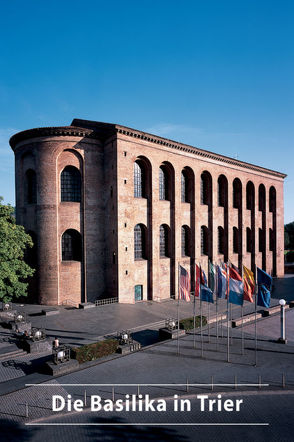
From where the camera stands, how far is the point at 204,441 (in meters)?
9.55

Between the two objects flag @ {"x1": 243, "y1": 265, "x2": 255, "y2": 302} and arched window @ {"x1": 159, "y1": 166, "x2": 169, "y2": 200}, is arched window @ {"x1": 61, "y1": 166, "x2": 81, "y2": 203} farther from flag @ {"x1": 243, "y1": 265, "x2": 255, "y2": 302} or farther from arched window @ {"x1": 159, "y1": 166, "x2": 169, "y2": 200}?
flag @ {"x1": 243, "y1": 265, "x2": 255, "y2": 302}

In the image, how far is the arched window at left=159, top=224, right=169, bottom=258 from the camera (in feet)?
107

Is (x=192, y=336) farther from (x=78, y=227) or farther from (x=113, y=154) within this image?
(x=113, y=154)

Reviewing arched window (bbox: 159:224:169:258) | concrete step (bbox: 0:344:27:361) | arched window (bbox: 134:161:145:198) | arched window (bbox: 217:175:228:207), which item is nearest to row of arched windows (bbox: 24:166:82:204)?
arched window (bbox: 134:161:145:198)

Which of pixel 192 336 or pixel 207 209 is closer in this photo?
pixel 192 336

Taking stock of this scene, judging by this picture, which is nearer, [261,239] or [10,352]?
[10,352]

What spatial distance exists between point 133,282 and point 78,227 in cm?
800

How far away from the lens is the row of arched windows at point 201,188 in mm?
30875

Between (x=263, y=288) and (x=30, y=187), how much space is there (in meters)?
25.4

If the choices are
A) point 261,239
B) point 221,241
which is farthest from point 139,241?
point 261,239

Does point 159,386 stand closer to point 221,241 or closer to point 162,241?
point 162,241

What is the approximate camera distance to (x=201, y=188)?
3706cm

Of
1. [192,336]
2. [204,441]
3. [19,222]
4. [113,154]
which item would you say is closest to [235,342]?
[192,336]

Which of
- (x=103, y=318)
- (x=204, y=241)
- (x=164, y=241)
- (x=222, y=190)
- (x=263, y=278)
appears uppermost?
(x=222, y=190)
